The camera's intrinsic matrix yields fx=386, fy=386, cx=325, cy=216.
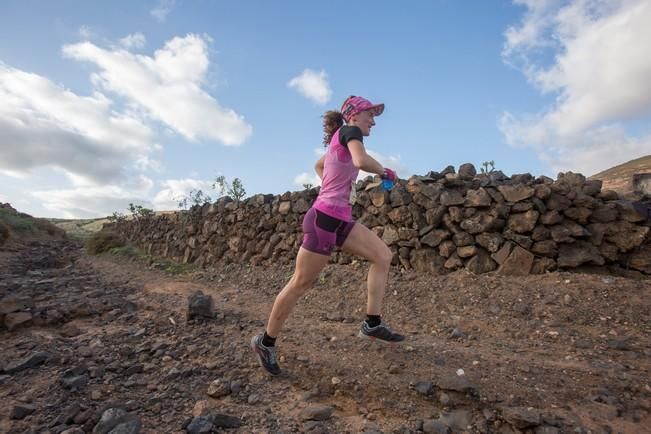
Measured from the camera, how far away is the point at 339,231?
2.90m

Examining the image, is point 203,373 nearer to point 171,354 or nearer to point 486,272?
point 171,354

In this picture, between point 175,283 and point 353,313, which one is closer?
point 353,313

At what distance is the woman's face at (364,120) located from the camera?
116 inches

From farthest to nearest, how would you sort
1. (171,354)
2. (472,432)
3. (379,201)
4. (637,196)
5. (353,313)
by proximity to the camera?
(379,201)
(637,196)
(353,313)
(171,354)
(472,432)

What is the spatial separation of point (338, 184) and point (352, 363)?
1.35 metres

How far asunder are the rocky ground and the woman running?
0.30 m

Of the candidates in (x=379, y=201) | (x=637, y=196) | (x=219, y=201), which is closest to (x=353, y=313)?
(x=379, y=201)

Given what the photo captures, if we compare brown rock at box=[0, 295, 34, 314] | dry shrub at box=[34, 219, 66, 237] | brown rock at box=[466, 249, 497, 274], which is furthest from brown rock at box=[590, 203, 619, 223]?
dry shrub at box=[34, 219, 66, 237]

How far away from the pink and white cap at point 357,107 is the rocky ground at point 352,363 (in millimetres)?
1862

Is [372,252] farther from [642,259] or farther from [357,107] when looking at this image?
[642,259]

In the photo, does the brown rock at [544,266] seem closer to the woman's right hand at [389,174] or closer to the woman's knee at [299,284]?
the woman's right hand at [389,174]

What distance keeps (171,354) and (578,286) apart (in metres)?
4.30

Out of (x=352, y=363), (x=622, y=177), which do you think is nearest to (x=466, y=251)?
(x=352, y=363)

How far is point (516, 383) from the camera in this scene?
2.56 m
